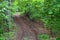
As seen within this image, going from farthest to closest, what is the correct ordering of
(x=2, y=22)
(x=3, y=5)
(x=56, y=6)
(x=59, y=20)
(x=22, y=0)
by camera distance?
(x=22, y=0)
(x=2, y=22)
(x=3, y=5)
(x=59, y=20)
(x=56, y=6)

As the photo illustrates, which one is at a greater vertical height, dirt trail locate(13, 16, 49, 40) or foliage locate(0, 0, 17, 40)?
foliage locate(0, 0, 17, 40)

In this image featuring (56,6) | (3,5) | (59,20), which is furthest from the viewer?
(3,5)

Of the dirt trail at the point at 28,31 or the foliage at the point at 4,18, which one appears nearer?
the foliage at the point at 4,18

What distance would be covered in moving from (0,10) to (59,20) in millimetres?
4429

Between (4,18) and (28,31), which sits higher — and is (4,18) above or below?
above

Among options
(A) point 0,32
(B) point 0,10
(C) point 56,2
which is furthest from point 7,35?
(C) point 56,2

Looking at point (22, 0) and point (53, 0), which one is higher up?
point (53, 0)

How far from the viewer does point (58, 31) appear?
13312 millimetres

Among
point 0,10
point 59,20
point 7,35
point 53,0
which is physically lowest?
point 7,35

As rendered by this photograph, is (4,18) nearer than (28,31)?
Yes

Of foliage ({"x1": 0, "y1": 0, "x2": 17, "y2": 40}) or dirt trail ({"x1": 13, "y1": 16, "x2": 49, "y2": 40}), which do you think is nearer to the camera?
foliage ({"x1": 0, "y1": 0, "x2": 17, "y2": 40})

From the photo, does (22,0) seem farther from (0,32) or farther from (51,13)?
(51,13)

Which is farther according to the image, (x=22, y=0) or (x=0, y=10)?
(x=22, y=0)

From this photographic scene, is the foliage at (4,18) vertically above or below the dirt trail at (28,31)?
above
